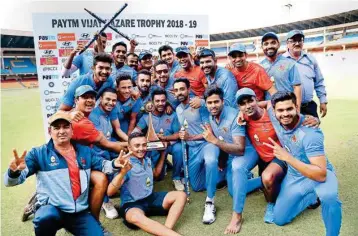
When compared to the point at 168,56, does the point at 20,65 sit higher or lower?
higher

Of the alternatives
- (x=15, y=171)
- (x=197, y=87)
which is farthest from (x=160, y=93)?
(x=15, y=171)

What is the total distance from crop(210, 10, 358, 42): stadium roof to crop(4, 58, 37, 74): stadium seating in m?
22.3

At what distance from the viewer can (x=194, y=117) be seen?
396 cm

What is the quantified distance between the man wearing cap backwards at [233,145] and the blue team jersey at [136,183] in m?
0.77

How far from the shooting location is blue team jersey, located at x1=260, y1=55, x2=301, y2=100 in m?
3.90

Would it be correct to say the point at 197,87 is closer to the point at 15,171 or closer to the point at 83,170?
the point at 83,170

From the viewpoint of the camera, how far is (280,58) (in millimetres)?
4039

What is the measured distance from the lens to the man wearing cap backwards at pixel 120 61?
4.54 meters

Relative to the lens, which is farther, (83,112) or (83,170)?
(83,112)

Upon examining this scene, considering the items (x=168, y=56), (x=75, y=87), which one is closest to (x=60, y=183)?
(x=75, y=87)

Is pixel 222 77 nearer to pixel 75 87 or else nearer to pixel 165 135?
pixel 165 135

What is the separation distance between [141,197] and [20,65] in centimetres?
3729

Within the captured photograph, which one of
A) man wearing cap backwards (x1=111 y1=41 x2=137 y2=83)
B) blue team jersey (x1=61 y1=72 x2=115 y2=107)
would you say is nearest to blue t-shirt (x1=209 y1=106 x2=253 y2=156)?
blue team jersey (x1=61 y1=72 x2=115 y2=107)

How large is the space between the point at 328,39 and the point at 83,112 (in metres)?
31.8
